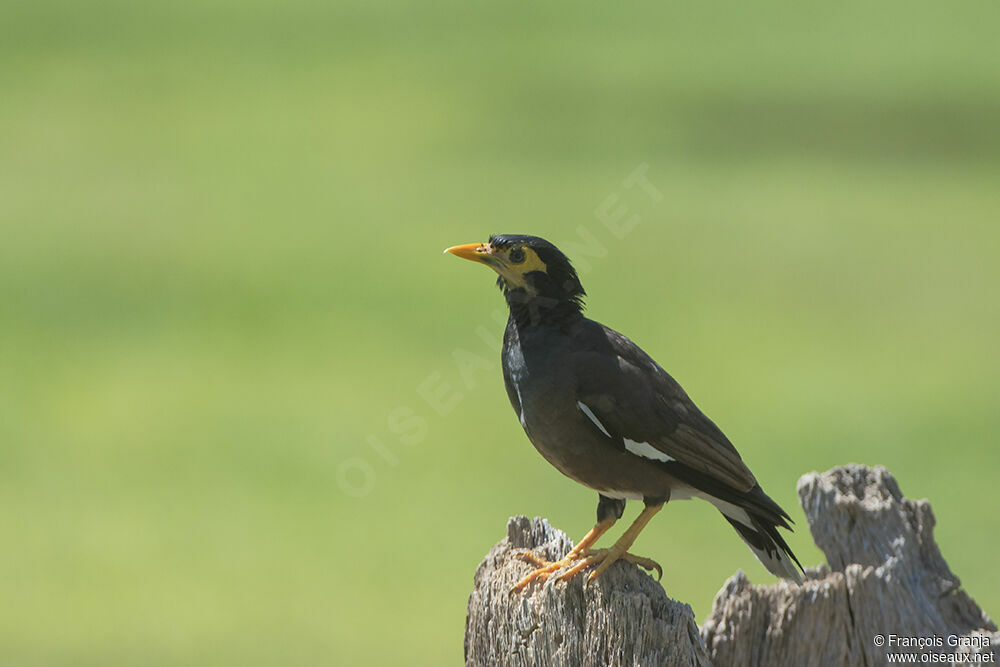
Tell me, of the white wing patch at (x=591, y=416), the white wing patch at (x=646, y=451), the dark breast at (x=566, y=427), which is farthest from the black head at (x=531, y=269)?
the white wing patch at (x=646, y=451)

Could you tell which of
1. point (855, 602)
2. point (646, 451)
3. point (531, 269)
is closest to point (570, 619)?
point (646, 451)

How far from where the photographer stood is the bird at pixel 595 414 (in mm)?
4008

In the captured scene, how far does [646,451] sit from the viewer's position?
404cm

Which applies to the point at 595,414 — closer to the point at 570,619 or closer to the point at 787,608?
the point at 570,619

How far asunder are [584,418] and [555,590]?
572mm

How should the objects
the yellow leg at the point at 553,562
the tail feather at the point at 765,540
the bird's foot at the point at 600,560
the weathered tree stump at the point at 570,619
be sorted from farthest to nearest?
the tail feather at the point at 765,540, the yellow leg at the point at 553,562, the bird's foot at the point at 600,560, the weathered tree stump at the point at 570,619

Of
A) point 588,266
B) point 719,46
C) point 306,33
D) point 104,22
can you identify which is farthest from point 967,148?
point 104,22

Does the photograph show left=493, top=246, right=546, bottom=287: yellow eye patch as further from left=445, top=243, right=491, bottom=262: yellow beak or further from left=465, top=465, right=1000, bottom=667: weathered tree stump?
left=465, top=465, right=1000, bottom=667: weathered tree stump

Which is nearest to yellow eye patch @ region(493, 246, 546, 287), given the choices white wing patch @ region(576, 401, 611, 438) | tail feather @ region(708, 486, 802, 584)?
white wing patch @ region(576, 401, 611, 438)

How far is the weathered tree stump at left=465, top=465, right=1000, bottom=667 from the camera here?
A: 12.1 feet

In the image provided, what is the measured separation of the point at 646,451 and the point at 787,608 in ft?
2.38

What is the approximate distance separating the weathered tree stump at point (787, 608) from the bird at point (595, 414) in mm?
110

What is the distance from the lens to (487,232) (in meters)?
12.1

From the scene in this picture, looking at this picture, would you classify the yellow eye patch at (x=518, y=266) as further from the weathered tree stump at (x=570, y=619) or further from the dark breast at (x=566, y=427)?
the weathered tree stump at (x=570, y=619)
